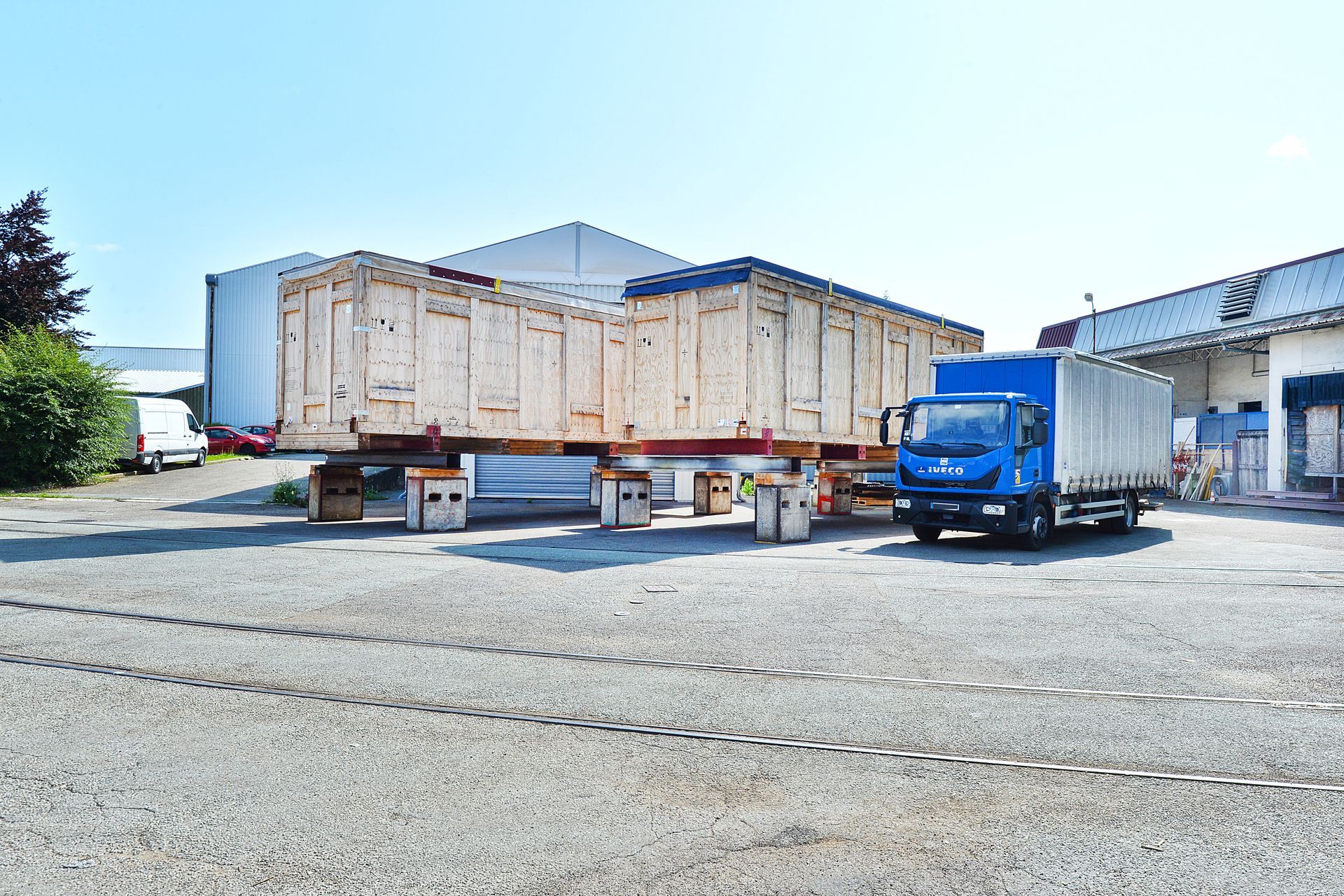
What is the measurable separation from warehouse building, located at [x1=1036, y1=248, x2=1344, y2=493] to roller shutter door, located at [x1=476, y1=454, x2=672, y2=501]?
2020cm

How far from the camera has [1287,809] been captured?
142 inches

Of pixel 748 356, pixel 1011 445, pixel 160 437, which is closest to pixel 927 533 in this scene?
pixel 1011 445

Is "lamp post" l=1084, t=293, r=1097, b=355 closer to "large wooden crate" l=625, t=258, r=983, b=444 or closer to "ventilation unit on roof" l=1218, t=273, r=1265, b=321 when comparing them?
"ventilation unit on roof" l=1218, t=273, r=1265, b=321

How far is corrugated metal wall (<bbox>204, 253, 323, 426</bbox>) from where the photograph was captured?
3953cm

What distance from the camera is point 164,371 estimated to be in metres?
54.3

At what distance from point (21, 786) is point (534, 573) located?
19.9ft

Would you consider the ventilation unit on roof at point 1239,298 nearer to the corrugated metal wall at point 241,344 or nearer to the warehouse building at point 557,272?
the warehouse building at point 557,272

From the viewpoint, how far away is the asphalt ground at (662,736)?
305 centimetres

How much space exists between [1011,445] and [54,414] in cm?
2382

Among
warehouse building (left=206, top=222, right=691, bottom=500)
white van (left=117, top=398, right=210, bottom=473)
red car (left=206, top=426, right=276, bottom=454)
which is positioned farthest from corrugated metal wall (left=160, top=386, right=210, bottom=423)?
white van (left=117, top=398, right=210, bottom=473)

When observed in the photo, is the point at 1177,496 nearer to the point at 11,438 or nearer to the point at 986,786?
the point at 986,786

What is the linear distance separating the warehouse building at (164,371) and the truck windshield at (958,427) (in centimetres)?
2444

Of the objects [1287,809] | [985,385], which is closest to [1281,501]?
[985,385]

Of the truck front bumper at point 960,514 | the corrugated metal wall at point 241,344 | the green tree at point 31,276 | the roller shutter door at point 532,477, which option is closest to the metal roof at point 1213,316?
the truck front bumper at point 960,514
